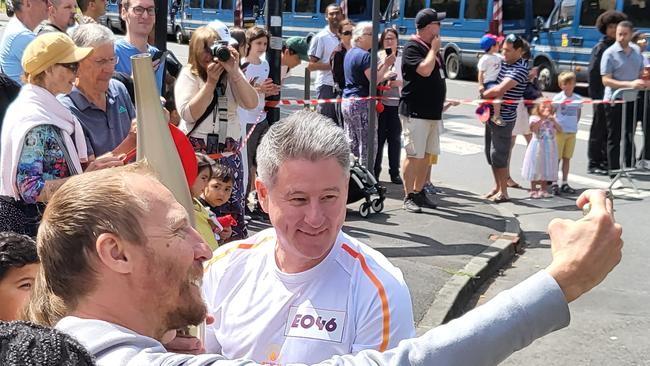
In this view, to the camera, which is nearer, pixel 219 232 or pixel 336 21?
pixel 219 232

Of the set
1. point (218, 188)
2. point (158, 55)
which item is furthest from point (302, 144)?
point (158, 55)

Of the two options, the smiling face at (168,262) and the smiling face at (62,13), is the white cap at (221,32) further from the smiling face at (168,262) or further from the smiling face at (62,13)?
the smiling face at (168,262)

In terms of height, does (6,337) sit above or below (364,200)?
above

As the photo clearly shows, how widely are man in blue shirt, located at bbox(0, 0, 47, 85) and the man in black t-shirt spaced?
405 cm

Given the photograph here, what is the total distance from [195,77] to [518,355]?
114 inches

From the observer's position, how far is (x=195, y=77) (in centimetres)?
579

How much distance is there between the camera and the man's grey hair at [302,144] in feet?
7.85

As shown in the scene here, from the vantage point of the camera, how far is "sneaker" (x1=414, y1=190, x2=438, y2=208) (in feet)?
29.6

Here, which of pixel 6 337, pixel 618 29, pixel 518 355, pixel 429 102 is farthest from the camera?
pixel 618 29

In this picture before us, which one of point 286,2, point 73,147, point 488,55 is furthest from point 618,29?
point 286,2

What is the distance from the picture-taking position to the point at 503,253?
24.9 feet

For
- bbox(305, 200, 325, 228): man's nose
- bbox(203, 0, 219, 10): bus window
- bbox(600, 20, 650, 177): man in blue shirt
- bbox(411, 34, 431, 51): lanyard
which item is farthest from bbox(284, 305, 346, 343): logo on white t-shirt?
bbox(203, 0, 219, 10): bus window

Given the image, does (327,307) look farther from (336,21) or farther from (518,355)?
(336,21)

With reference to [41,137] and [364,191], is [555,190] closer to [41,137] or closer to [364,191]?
[364,191]
